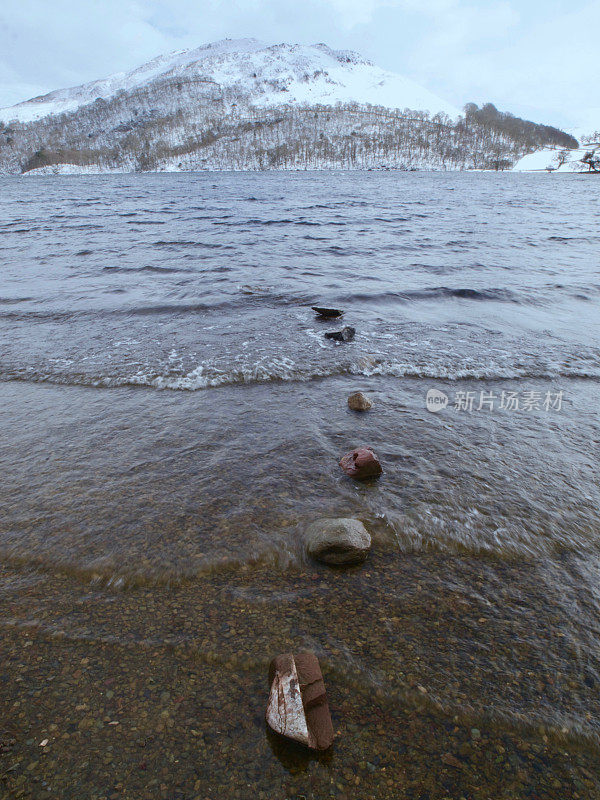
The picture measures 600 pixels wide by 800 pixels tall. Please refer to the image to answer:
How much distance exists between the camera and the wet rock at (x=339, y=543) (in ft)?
10.1

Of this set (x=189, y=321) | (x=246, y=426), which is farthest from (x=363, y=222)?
(x=246, y=426)

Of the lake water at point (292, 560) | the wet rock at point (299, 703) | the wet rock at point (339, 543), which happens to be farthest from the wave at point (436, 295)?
the wet rock at point (299, 703)

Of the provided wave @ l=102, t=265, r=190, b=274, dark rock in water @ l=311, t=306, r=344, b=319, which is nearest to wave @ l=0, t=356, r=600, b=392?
dark rock in water @ l=311, t=306, r=344, b=319

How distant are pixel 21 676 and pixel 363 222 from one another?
26.7m

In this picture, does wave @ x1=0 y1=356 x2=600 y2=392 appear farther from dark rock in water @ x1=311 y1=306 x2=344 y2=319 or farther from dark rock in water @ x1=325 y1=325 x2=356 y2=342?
dark rock in water @ x1=311 y1=306 x2=344 y2=319

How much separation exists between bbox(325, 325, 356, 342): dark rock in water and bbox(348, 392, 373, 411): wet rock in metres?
2.64

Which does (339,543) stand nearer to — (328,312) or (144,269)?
(328,312)

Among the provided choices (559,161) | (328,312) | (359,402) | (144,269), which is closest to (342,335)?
(328,312)

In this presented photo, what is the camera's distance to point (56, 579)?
2.96m

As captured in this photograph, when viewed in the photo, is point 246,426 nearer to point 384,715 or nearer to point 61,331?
point 384,715

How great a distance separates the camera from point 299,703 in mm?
2012

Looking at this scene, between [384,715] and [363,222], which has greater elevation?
[363,222]

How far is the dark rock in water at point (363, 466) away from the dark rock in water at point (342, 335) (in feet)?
13.4

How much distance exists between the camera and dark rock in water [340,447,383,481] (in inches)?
156
